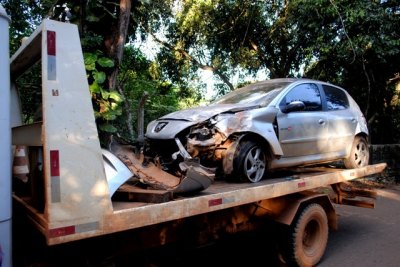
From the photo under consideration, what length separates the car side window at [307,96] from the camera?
5664 mm

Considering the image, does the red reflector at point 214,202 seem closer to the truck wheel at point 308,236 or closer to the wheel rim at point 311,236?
the truck wheel at point 308,236

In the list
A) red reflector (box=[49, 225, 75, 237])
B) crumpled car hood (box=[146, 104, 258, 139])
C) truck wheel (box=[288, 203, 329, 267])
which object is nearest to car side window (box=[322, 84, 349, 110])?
crumpled car hood (box=[146, 104, 258, 139])

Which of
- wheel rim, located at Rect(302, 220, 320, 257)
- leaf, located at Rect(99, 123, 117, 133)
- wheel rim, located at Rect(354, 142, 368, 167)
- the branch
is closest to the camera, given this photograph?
wheel rim, located at Rect(302, 220, 320, 257)

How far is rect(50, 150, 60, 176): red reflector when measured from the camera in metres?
2.44

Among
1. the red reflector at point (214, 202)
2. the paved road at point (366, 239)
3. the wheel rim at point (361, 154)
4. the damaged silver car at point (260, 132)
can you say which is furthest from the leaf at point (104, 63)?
the wheel rim at point (361, 154)

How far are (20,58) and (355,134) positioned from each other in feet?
17.8

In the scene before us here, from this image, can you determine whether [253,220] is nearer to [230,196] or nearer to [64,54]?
[230,196]

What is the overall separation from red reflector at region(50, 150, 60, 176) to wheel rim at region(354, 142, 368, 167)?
18.1 ft

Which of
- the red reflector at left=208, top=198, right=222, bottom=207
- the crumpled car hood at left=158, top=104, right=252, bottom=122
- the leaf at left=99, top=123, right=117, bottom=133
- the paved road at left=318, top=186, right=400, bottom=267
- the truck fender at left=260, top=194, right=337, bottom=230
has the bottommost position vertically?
the paved road at left=318, top=186, right=400, bottom=267

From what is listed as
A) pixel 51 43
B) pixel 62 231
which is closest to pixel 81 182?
pixel 62 231

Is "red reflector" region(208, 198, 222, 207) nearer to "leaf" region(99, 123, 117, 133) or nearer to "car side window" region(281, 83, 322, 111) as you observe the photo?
"car side window" region(281, 83, 322, 111)

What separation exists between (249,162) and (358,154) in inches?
116

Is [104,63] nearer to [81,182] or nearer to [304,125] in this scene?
[304,125]

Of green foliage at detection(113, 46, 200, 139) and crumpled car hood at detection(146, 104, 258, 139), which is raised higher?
green foliage at detection(113, 46, 200, 139)
